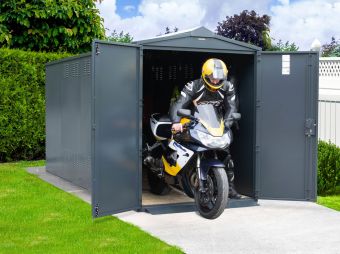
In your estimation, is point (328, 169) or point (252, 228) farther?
point (328, 169)

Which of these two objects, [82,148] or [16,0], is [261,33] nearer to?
[16,0]

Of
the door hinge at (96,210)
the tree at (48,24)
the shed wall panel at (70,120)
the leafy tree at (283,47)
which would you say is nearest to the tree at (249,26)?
the leafy tree at (283,47)

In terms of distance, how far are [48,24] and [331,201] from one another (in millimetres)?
8640

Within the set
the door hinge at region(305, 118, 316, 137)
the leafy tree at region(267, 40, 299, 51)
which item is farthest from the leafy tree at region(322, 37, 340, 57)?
the door hinge at region(305, 118, 316, 137)

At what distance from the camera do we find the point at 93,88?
674 cm

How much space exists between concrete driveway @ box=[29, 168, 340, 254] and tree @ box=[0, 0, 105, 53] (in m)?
8.00

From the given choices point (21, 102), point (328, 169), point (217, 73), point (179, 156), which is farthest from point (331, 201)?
point (21, 102)

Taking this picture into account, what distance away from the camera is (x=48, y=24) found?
14602mm

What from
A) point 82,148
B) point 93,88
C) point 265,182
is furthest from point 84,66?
point 265,182

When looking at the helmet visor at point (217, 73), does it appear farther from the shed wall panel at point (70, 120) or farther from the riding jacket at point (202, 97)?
the shed wall panel at point (70, 120)

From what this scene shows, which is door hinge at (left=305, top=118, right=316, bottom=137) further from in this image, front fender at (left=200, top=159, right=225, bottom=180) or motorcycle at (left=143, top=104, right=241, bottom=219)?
front fender at (left=200, top=159, right=225, bottom=180)

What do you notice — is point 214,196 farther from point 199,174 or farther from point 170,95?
point 170,95

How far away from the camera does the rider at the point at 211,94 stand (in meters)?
7.27

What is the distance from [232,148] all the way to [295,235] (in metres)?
2.38
